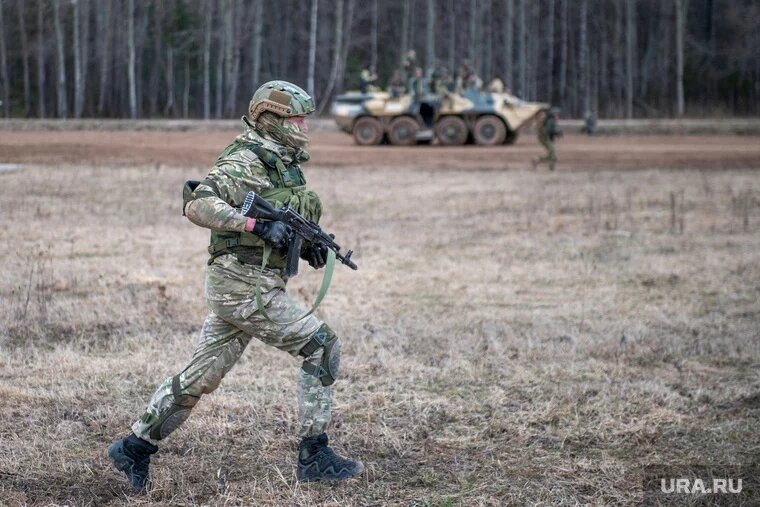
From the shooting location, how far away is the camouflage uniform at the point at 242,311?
16.1 feet

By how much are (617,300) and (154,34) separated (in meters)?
42.8

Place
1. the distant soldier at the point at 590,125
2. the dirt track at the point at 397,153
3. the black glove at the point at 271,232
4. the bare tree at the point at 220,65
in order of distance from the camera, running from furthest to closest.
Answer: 1. the bare tree at the point at 220,65
2. the distant soldier at the point at 590,125
3. the dirt track at the point at 397,153
4. the black glove at the point at 271,232

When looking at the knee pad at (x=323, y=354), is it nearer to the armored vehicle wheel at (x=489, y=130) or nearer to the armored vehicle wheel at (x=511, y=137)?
the armored vehicle wheel at (x=489, y=130)

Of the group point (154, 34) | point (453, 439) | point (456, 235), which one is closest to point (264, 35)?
point (154, 34)

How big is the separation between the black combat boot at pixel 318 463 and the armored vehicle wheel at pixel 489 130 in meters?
26.0

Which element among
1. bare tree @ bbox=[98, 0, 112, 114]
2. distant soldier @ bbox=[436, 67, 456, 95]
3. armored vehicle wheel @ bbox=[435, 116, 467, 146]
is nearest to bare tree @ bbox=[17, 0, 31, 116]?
bare tree @ bbox=[98, 0, 112, 114]

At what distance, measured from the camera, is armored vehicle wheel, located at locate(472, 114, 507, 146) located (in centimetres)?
3058

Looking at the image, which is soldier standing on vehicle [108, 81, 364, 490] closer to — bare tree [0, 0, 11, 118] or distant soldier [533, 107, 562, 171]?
distant soldier [533, 107, 562, 171]

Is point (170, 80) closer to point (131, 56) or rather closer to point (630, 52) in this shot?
point (131, 56)

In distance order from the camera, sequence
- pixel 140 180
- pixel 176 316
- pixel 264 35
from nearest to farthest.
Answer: pixel 176 316
pixel 140 180
pixel 264 35

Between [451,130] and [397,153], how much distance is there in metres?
4.65

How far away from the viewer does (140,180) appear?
1847cm

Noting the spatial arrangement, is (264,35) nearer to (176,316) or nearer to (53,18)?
(53,18)

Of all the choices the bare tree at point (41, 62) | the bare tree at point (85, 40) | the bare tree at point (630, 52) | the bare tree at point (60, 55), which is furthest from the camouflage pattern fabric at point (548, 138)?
the bare tree at point (85, 40)
